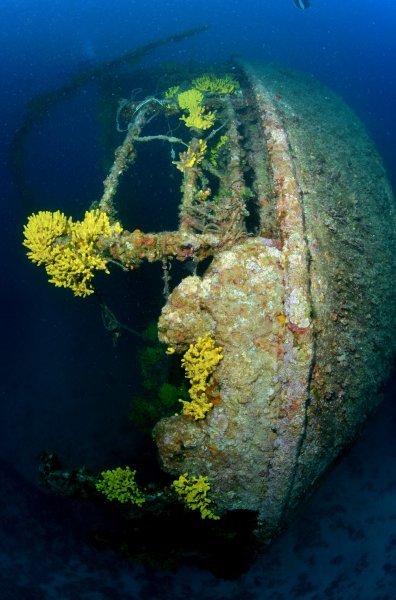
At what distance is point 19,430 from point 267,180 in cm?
730

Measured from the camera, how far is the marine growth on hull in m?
3.17

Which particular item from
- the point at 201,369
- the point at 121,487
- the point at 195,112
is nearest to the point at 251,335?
the point at 201,369

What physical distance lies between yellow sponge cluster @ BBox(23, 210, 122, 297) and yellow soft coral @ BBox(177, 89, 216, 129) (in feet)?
9.67

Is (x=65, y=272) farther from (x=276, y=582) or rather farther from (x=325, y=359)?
(x=276, y=582)

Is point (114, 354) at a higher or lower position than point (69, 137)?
lower

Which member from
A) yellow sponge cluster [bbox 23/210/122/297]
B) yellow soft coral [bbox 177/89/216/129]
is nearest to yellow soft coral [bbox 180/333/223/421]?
yellow sponge cluster [bbox 23/210/122/297]

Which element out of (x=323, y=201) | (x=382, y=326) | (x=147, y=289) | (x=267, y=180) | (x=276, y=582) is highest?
(x=147, y=289)

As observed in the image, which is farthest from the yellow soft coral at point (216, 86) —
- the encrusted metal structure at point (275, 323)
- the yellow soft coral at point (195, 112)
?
the encrusted metal structure at point (275, 323)

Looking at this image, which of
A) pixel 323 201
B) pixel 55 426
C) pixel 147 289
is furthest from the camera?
pixel 147 289

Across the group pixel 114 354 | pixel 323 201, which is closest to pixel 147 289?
pixel 114 354

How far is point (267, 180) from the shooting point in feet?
16.6

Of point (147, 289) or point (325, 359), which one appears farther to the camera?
point (147, 289)

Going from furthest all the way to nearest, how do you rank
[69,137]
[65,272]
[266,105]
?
[69,137]
[266,105]
[65,272]

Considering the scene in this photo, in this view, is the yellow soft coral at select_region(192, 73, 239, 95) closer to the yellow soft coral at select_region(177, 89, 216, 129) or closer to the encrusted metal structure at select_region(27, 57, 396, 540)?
the yellow soft coral at select_region(177, 89, 216, 129)
